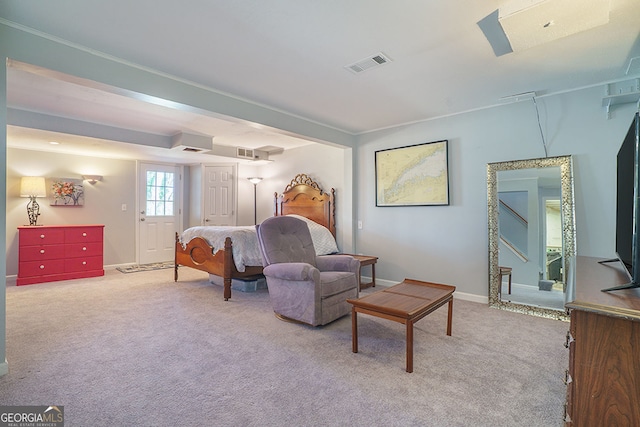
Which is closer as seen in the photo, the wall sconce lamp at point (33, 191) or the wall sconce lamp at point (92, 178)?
the wall sconce lamp at point (33, 191)

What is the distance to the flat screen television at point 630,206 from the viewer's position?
1306 mm

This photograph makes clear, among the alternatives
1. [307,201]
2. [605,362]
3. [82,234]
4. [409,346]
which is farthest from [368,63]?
[82,234]

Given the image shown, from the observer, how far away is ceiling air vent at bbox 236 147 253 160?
5.98m

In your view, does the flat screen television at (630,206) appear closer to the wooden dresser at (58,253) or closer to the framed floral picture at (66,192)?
the wooden dresser at (58,253)

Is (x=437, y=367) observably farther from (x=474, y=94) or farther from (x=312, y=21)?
(x=474, y=94)

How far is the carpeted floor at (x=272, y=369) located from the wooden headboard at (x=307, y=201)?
216 centimetres

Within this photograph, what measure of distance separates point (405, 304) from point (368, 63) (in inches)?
78.6

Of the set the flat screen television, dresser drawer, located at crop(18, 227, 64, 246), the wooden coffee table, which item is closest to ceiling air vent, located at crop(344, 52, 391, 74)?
the flat screen television

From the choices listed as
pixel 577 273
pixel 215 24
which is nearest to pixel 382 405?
pixel 577 273

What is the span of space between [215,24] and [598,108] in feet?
11.8

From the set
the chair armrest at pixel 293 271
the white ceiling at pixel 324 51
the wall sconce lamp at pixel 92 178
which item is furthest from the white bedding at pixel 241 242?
the wall sconce lamp at pixel 92 178

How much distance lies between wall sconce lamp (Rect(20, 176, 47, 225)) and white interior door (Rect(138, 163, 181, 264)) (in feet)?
5.18

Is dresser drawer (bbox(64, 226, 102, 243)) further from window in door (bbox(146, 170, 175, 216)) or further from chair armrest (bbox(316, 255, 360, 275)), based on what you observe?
chair armrest (bbox(316, 255, 360, 275))

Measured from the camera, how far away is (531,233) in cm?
A: 338
